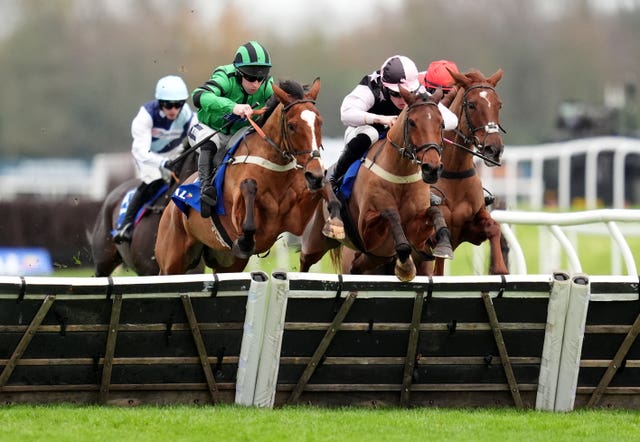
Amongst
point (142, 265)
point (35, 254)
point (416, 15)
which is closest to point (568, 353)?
point (142, 265)

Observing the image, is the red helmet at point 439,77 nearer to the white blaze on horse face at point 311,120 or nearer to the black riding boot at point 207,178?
the black riding boot at point 207,178

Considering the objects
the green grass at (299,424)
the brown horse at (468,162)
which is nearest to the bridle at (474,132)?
the brown horse at (468,162)

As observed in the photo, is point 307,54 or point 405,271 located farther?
point 307,54

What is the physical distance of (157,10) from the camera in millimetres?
25734

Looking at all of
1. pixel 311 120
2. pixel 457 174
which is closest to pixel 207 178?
pixel 311 120

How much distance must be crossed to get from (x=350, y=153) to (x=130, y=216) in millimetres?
2880

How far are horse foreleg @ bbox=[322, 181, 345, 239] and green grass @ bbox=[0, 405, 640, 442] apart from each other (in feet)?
4.39

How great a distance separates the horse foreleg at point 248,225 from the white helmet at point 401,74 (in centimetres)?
107

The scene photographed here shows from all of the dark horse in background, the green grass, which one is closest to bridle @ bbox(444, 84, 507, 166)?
the dark horse in background

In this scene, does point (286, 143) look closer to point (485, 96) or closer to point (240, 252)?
point (240, 252)

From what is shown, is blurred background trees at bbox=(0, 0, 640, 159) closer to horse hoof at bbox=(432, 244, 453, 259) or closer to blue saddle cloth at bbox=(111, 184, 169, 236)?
blue saddle cloth at bbox=(111, 184, 169, 236)

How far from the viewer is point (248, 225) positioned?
7.95 metres

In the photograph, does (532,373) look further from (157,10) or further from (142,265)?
(157,10)

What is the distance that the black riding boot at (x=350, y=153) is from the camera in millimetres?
8484
